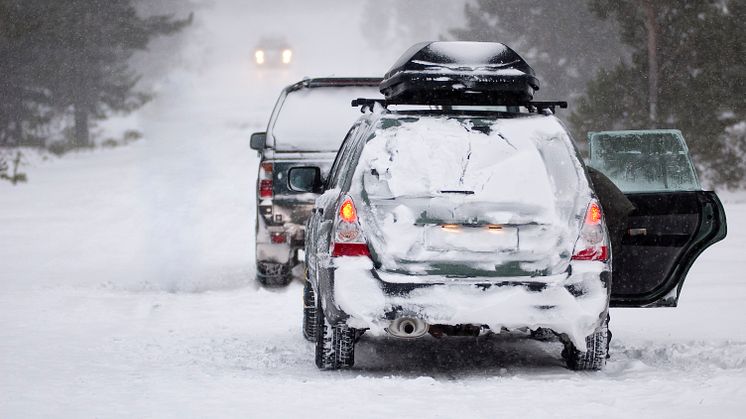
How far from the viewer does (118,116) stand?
55844 millimetres

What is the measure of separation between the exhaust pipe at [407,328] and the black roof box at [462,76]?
1.87 metres

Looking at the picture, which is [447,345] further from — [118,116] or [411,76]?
[118,116]

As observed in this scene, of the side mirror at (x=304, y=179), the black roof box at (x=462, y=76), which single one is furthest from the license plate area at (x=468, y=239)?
the side mirror at (x=304, y=179)

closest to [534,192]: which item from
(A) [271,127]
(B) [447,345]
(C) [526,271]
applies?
(C) [526,271]

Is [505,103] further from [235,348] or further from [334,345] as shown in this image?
[235,348]

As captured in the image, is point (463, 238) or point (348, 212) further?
point (348, 212)

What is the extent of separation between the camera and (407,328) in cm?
724

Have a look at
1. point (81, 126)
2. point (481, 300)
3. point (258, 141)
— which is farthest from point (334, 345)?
point (81, 126)

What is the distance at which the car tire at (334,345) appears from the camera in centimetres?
766

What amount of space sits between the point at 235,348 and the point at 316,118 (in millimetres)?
4525

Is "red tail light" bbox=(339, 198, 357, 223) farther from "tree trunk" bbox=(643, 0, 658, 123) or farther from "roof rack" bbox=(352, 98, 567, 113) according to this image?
"tree trunk" bbox=(643, 0, 658, 123)

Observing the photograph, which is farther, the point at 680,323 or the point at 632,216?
the point at 680,323

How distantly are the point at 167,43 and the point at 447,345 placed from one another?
7237 cm

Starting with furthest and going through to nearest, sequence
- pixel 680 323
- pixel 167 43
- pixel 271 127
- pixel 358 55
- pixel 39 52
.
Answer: pixel 358 55 < pixel 167 43 < pixel 39 52 < pixel 271 127 < pixel 680 323
